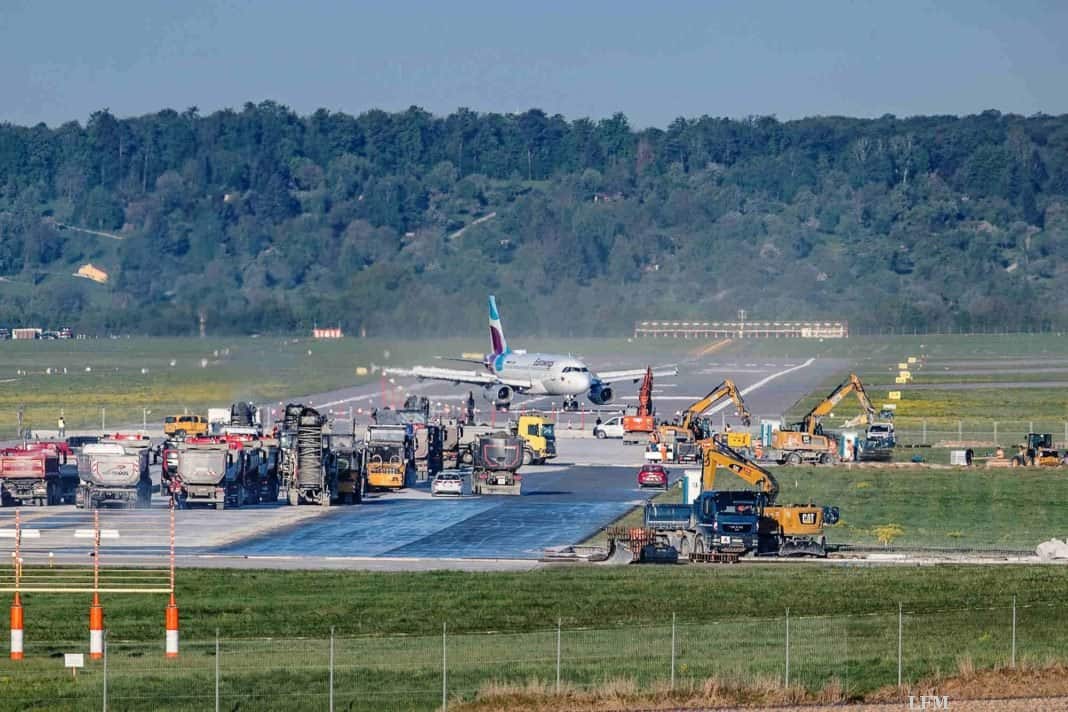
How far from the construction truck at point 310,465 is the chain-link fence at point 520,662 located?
32546mm

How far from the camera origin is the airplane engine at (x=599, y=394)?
130m

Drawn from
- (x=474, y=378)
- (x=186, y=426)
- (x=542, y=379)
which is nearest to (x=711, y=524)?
(x=186, y=426)

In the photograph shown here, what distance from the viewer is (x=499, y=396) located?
13100 centimetres

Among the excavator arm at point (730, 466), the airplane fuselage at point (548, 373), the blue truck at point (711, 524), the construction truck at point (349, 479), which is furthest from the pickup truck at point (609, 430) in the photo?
the blue truck at point (711, 524)

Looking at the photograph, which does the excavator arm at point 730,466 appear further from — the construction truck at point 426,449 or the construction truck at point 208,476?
the construction truck at point 426,449

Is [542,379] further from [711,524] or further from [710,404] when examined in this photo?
[711,524]

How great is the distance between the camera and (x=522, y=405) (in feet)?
457

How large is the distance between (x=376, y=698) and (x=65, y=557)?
25.2 meters

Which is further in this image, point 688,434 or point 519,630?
point 688,434

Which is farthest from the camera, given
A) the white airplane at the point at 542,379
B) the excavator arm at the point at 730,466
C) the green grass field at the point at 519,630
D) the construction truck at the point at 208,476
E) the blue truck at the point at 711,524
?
the white airplane at the point at 542,379

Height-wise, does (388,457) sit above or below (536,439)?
below

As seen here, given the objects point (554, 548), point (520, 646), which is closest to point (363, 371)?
point (554, 548)

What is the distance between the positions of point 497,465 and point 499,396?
4842 centimetres

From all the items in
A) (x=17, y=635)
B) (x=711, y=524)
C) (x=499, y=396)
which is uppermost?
(x=499, y=396)
